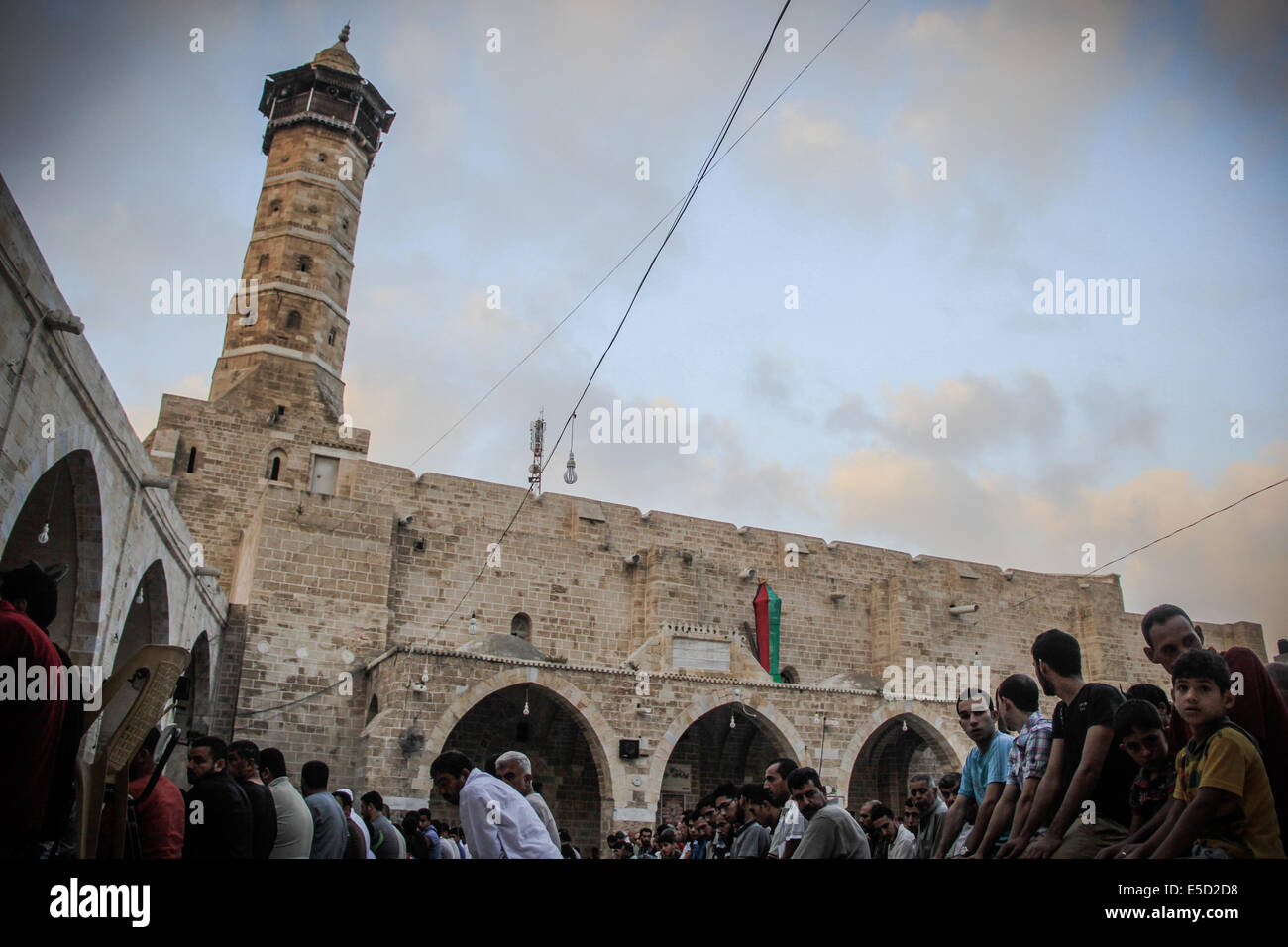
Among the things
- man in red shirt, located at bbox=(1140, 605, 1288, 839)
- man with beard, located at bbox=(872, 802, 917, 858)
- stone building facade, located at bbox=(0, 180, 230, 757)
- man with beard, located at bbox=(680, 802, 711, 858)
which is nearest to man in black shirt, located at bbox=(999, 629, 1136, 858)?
man in red shirt, located at bbox=(1140, 605, 1288, 839)

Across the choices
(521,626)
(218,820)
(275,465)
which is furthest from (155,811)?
(275,465)

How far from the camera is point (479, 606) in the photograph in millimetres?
18250

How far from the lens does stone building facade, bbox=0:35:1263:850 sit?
47.9ft

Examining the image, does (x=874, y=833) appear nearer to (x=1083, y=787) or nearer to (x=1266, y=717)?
(x=1083, y=787)

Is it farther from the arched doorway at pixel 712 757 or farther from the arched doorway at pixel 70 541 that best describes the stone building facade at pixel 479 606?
the arched doorway at pixel 70 541

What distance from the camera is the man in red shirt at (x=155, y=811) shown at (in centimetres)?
391

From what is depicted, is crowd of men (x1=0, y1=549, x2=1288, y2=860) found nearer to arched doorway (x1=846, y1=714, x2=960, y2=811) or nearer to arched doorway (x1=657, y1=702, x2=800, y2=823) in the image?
arched doorway (x1=657, y1=702, x2=800, y2=823)

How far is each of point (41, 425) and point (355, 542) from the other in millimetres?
10253

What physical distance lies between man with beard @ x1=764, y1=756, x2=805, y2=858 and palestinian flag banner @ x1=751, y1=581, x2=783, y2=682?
14.6 m

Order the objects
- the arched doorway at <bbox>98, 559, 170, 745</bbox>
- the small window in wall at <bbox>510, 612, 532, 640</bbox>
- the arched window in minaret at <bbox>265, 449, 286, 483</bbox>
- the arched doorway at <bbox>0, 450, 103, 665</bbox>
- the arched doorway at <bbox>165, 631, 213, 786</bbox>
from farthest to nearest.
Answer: the small window in wall at <bbox>510, 612, 532, 640</bbox> < the arched window in minaret at <bbox>265, 449, 286, 483</bbox> < the arched doorway at <bbox>165, 631, 213, 786</bbox> < the arched doorway at <bbox>98, 559, 170, 745</bbox> < the arched doorway at <bbox>0, 450, 103, 665</bbox>

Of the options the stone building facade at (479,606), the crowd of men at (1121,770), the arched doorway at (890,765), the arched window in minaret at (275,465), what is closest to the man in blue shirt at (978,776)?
the crowd of men at (1121,770)

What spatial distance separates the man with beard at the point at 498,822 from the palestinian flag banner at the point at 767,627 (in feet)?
52.6
